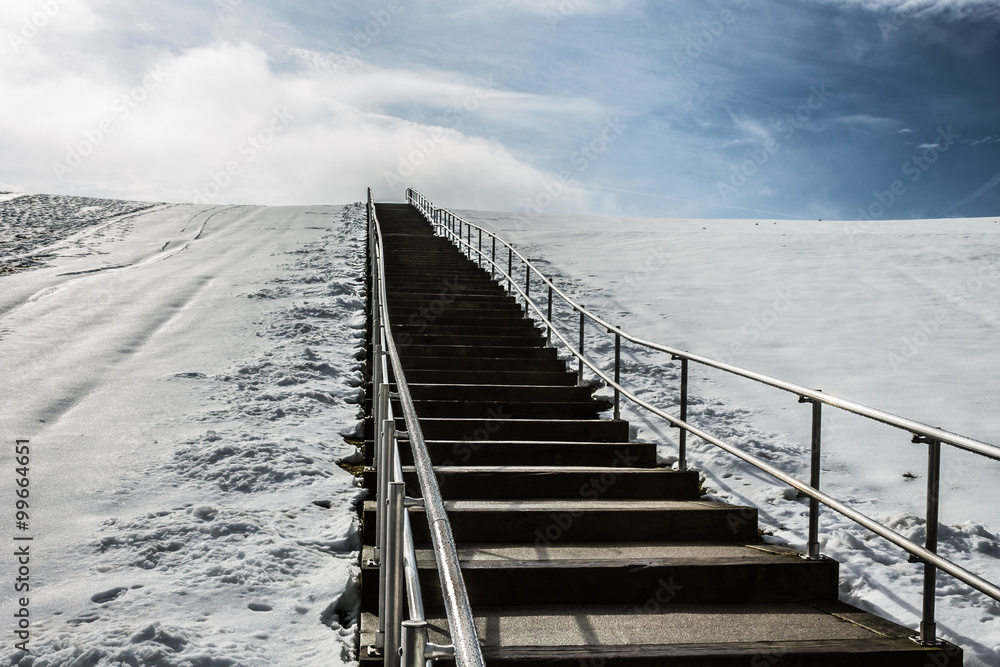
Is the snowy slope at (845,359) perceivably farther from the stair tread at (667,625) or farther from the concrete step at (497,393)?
the concrete step at (497,393)

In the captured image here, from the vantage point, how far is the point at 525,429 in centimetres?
591

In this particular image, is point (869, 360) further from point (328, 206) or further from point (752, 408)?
point (328, 206)

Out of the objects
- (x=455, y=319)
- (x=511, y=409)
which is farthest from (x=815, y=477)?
(x=455, y=319)

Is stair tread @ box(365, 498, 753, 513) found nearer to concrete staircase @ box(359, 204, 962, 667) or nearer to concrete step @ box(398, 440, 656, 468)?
concrete staircase @ box(359, 204, 962, 667)

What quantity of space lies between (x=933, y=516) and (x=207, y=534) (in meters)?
3.89

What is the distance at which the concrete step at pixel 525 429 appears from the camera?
5.71m

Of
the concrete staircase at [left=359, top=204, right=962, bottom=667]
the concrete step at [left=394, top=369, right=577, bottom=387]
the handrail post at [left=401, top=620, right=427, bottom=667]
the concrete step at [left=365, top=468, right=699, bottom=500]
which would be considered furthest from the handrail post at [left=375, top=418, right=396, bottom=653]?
the concrete step at [left=394, top=369, right=577, bottom=387]

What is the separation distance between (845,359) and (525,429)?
5.53 m

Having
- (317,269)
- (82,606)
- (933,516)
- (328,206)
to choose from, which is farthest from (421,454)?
(328,206)

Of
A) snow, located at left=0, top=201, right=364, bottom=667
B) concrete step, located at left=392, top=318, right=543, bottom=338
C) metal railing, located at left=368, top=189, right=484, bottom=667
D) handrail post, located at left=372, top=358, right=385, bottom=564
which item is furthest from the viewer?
concrete step, located at left=392, top=318, right=543, bottom=338

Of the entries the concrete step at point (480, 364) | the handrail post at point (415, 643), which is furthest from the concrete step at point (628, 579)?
the concrete step at point (480, 364)

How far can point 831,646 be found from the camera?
9.62 feet

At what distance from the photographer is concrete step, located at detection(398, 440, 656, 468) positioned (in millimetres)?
5199

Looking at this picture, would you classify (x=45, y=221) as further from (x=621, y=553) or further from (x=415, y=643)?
(x=415, y=643)
